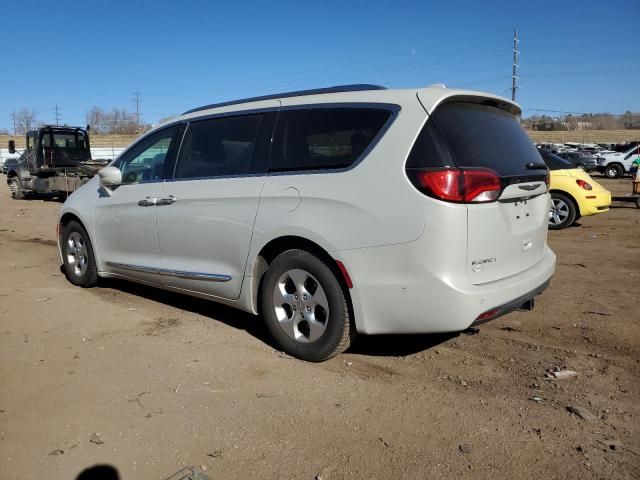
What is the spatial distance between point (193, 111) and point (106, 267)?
1906 millimetres

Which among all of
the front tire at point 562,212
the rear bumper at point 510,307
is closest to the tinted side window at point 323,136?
the rear bumper at point 510,307

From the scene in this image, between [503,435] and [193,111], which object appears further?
[193,111]

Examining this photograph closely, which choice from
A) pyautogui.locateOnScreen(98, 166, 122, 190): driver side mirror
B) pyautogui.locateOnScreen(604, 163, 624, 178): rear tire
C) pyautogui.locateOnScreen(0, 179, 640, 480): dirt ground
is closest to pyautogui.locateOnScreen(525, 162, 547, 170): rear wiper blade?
pyautogui.locateOnScreen(0, 179, 640, 480): dirt ground

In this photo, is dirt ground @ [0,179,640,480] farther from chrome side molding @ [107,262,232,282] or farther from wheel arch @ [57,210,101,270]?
wheel arch @ [57,210,101,270]

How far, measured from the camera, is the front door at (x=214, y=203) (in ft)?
13.8

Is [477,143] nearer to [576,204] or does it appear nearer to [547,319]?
[547,319]

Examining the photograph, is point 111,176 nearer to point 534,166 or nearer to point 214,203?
point 214,203

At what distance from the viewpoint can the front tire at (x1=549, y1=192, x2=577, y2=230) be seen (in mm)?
10461

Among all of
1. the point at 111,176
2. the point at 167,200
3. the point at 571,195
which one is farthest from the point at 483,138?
the point at 571,195

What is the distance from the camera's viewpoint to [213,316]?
513 cm

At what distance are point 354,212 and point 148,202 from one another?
2.28 metres

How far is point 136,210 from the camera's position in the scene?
5.14m

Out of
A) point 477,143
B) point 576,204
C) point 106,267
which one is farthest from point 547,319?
point 576,204

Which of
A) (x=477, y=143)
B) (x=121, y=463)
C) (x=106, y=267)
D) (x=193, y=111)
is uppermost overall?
(x=193, y=111)
